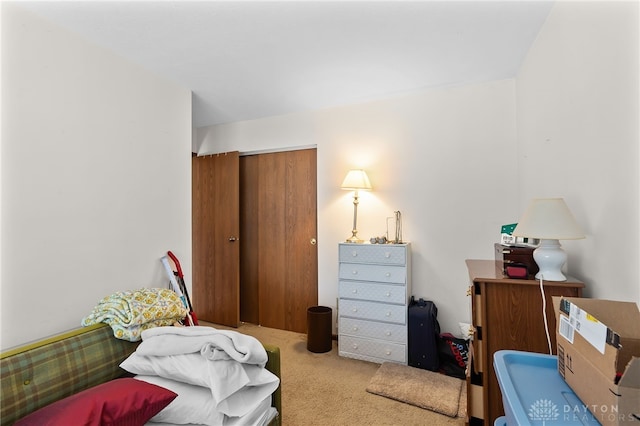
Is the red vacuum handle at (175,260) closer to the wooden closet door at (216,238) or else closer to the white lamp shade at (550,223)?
the wooden closet door at (216,238)

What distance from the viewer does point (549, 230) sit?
4.20ft

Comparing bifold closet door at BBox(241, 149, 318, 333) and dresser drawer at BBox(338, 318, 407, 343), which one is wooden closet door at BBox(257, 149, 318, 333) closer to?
bifold closet door at BBox(241, 149, 318, 333)

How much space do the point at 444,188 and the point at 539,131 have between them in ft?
2.98

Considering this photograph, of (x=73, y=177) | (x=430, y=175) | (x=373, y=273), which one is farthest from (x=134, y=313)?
(x=430, y=175)

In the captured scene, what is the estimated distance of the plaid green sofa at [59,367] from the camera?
46.6 inches

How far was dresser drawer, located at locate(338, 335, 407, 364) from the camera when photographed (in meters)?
2.56

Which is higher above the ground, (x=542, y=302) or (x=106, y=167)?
(x=106, y=167)

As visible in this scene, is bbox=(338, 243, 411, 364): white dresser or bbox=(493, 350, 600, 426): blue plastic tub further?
bbox=(338, 243, 411, 364): white dresser

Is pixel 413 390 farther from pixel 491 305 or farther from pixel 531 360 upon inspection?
pixel 531 360

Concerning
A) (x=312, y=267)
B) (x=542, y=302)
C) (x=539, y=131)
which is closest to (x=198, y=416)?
(x=542, y=302)

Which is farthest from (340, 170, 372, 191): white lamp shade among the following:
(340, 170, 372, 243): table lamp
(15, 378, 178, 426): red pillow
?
(15, 378, 178, 426): red pillow

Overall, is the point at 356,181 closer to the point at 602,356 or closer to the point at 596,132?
the point at 596,132

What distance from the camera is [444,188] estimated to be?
2.75 metres

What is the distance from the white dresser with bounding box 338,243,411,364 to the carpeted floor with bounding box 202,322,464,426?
0.15 m
